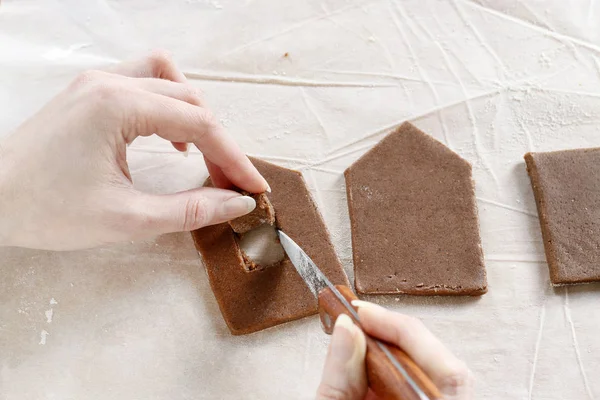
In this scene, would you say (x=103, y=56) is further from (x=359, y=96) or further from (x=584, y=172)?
(x=584, y=172)

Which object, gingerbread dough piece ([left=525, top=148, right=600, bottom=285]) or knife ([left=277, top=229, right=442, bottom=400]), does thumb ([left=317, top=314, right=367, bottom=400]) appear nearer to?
knife ([left=277, top=229, right=442, bottom=400])

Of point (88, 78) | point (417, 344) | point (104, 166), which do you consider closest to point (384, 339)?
point (417, 344)

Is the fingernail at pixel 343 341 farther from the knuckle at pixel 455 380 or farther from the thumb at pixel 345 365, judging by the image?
the knuckle at pixel 455 380

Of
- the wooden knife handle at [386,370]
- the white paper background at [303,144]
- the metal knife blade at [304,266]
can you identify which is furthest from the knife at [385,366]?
the white paper background at [303,144]

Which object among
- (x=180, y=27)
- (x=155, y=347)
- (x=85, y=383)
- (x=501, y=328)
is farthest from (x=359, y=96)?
(x=85, y=383)

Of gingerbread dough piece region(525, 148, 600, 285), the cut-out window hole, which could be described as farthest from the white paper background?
the cut-out window hole

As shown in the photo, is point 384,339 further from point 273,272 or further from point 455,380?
point 273,272
